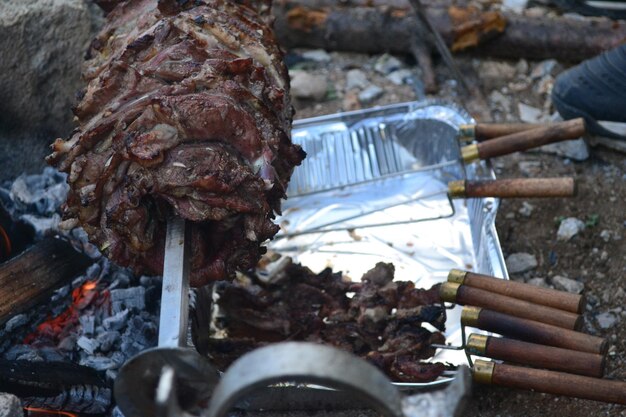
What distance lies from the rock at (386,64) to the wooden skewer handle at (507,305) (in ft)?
9.12

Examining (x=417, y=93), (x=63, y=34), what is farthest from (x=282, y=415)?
(x=417, y=93)

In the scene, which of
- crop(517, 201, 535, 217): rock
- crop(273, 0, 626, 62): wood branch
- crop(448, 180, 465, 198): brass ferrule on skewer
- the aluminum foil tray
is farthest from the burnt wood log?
crop(273, 0, 626, 62): wood branch

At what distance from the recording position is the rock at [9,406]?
8.64 ft

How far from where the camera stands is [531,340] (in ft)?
10.4

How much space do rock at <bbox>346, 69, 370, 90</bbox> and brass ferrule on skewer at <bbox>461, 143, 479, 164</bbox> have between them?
172 cm

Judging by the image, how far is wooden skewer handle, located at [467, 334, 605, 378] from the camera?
298 centimetres

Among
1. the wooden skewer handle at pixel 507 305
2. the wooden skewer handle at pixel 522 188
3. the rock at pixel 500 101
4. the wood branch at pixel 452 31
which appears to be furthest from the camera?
the wood branch at pixel 452 31

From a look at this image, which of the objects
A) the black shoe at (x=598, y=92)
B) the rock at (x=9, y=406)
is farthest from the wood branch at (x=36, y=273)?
the black shoe at (x=598, y=92)

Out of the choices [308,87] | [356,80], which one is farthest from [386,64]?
[308,87]

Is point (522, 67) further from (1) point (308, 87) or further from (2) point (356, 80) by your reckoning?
(1) point (308, 87)

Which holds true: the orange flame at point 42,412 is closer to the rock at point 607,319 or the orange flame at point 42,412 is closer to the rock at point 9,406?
the rock at point 9,406

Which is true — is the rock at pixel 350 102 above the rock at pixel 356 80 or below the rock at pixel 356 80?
below

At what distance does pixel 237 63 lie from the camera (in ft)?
9.87

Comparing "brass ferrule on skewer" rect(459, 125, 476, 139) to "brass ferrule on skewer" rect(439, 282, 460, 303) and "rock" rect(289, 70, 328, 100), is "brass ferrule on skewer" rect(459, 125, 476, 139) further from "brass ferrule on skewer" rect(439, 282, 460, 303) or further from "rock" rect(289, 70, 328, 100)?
"rock" rect(289, 70, 328, 100)
